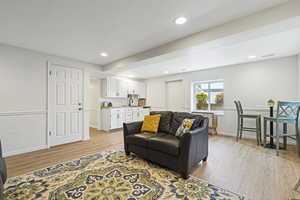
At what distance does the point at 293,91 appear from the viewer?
3.72 metres

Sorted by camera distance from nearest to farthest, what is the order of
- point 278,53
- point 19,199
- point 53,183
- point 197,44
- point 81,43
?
point 19,199 → point 53,183 → point 197,44 → point 81,43 → point 278,53

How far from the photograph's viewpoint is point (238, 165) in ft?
8.18

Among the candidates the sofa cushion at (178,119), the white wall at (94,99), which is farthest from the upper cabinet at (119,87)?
the sofa cushion at (178,119)

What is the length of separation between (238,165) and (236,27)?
229 cm

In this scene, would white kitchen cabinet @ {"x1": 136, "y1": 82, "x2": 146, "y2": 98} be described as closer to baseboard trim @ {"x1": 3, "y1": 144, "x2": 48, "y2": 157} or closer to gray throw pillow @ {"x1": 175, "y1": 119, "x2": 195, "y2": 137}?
baseboard trim @ {"x1": 3, "y1": 144, "x2": 48, "y2": 157}

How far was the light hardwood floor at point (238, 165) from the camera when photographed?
1.86 metres

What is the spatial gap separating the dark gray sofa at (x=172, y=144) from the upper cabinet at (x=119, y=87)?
9.63 ft

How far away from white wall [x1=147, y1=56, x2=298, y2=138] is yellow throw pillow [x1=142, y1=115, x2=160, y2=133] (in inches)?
116

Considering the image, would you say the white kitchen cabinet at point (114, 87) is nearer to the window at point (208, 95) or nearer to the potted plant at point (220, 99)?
the window at point (208, 95)

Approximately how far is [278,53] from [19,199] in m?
5.55

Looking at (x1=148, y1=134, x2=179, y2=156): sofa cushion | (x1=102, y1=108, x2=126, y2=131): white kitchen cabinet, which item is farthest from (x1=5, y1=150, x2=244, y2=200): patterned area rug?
(x1=102, y1=108, x2=126, y2=131): white kitchen cabinet

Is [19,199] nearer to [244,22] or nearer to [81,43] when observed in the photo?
[81,43]

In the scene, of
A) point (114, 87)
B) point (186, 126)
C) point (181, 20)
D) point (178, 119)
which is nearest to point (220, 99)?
point (178, 119)

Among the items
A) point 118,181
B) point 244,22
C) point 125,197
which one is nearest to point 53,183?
point 118,181
